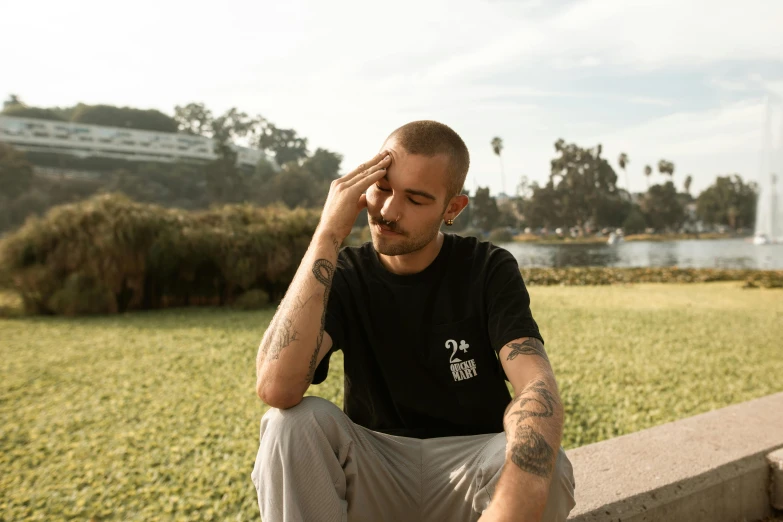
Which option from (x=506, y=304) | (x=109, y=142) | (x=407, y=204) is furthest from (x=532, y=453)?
(x=109, y=142)

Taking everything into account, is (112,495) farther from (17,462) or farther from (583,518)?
(583,518)

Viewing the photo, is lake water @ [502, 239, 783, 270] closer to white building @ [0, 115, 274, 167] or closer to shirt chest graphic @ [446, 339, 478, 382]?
shirt chest graphic @ [446, 339, 478, 382]

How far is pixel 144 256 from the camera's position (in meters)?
10.5

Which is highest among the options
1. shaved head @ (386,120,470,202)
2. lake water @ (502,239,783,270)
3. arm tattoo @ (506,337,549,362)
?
shaved head @ (386,120,470,202)

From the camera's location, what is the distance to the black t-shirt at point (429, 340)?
1.71 metres

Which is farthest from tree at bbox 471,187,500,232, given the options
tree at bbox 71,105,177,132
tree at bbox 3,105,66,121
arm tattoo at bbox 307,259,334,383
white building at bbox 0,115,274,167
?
tree at bbox 71,105,177,132

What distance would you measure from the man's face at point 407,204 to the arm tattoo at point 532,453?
67cm

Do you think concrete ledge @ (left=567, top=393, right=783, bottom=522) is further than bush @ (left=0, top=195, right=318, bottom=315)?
No

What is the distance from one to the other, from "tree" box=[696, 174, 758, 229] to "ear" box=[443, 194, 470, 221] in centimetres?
4230

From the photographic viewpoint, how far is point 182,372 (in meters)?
5.53

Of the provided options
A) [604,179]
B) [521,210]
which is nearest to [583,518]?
[521,210]

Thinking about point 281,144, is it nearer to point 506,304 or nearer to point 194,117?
point 194,117

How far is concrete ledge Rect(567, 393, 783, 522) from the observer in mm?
1965

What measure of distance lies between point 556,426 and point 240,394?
375 centimetres
